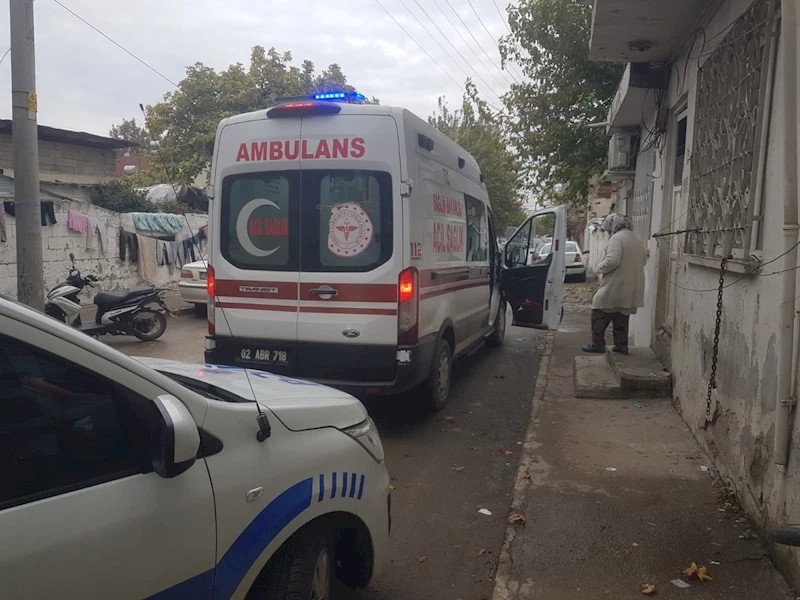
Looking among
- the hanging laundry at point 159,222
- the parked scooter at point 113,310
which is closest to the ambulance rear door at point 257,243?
the parked scooter at point 113,310

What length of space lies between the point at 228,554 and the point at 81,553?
49cm

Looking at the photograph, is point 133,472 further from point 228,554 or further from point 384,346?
point 384,346

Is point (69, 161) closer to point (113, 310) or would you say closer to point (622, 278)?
point (113, 310)

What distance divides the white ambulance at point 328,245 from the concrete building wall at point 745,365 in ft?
7.17

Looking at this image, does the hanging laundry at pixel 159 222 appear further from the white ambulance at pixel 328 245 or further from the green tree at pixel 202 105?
the white ambulance at pixel 328 245

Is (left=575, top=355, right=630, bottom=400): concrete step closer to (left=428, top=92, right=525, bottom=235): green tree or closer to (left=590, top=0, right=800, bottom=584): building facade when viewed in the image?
(left=590, top=0, right=800, bottom=584): building facade

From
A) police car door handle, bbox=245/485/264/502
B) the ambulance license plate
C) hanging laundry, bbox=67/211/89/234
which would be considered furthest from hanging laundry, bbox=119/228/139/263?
police car door handle, bbox=245/485/264/502

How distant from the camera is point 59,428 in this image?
1751 mm

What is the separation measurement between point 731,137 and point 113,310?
27.0 ft

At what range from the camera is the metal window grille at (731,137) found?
391 centimetres

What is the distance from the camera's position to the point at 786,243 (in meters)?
3.28

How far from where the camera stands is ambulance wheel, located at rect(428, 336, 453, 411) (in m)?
6.01

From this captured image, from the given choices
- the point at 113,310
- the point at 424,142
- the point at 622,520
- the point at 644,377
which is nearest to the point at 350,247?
the point at 424,142

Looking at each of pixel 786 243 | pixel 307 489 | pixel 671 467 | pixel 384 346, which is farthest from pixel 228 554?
pixel 671 467
